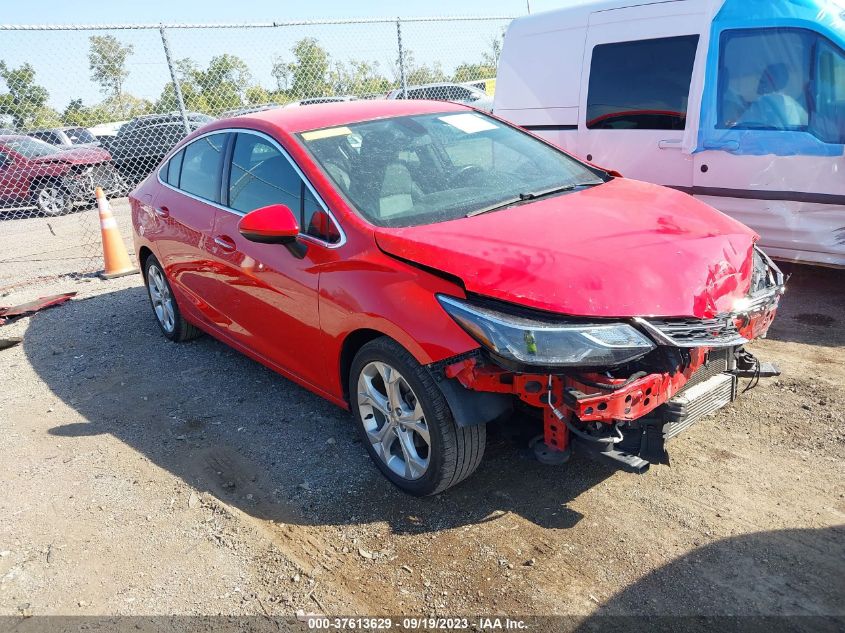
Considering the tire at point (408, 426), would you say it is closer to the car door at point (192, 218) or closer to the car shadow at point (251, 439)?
the car shadow at point (251, 439)

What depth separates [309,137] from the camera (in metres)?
3.85

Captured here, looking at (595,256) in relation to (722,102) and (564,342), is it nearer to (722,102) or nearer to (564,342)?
(564,342)

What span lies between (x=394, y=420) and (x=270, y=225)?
3.69 feet

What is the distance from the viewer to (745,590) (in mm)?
2551

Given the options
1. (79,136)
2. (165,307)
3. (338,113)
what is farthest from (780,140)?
(79,136)

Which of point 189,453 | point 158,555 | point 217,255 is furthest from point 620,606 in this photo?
point 217,255

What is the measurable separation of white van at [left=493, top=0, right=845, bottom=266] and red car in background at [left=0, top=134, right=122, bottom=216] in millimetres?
10672

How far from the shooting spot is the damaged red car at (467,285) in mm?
2725

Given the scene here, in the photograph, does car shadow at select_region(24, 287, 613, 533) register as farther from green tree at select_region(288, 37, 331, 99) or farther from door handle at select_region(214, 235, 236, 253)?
green tree at select_region(288, 37, 331, 99)

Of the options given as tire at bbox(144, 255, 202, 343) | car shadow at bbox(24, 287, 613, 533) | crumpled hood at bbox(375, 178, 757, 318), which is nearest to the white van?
crumpled hood at bbox(375, 178, 757, 318)

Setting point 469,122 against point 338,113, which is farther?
point 469,122

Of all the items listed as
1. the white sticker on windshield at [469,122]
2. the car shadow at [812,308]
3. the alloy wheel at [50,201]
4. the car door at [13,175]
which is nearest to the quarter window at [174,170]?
the white sticker on windshield at [469,122]

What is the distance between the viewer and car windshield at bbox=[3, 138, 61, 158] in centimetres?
1344

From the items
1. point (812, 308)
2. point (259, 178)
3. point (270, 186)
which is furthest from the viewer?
point (812, 308)
